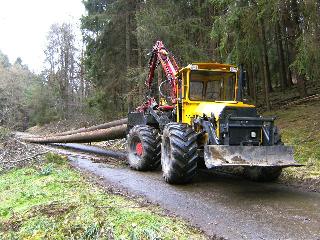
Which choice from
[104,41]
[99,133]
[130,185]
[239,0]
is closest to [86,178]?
[130,185]

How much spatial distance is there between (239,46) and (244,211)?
1140cm

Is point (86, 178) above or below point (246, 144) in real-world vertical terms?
below

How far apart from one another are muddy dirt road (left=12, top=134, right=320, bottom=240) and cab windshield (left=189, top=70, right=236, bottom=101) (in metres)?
2.01

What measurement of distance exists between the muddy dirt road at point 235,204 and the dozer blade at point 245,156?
0.61 m

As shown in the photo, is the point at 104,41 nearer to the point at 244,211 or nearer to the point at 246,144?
the point at 246,144

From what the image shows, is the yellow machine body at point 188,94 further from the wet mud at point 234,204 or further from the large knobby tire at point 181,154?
the wet mud at point 234,204

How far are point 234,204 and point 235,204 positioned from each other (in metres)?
0.02

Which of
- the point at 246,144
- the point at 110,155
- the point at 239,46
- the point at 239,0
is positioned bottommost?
the point at 110,155

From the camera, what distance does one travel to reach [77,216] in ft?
20.7

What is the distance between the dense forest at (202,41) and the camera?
1482cm

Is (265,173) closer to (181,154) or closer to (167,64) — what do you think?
(181,154)

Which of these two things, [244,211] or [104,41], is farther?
[104,41]

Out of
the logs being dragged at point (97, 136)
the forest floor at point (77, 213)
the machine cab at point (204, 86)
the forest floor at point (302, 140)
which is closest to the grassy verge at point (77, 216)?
the forest floor at point (77, 213)

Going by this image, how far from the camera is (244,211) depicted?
275 inches
